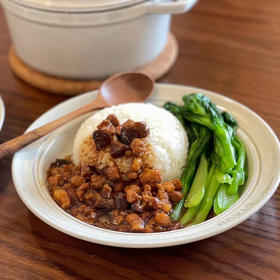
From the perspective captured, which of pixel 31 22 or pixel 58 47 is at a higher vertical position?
pixel 31 22

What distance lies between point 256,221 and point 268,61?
1054 millimetres

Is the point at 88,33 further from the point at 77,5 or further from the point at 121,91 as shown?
the point at 121,91

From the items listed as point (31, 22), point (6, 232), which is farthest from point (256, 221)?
point (31, 22)

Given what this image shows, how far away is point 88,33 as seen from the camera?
169 cm

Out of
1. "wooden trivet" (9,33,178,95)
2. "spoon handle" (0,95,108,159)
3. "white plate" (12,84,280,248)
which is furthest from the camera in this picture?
"wooden trivet" (9,33,178,95)

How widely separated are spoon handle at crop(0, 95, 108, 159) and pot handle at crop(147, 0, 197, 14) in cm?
42

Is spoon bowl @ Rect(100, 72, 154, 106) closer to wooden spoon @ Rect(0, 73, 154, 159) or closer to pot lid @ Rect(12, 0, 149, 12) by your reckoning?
wooden spoon @ Rect(0, 73, 154, 159)

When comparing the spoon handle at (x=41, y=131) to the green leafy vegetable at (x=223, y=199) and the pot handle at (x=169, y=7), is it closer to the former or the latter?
the pot handle at (x=169, y=7)

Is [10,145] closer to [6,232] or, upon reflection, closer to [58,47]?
[6,232]

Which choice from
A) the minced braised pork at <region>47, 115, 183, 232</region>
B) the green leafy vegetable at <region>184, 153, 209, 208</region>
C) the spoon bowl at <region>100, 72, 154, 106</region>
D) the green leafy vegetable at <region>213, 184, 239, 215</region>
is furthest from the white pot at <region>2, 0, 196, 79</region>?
the green leafy vegetable at <region>213, 184, 239, 215</region>

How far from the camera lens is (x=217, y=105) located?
159 centimetres

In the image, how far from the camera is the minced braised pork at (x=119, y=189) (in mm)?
1236

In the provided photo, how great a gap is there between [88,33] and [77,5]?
0.38ft

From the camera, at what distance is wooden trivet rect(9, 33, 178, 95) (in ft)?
6.19
